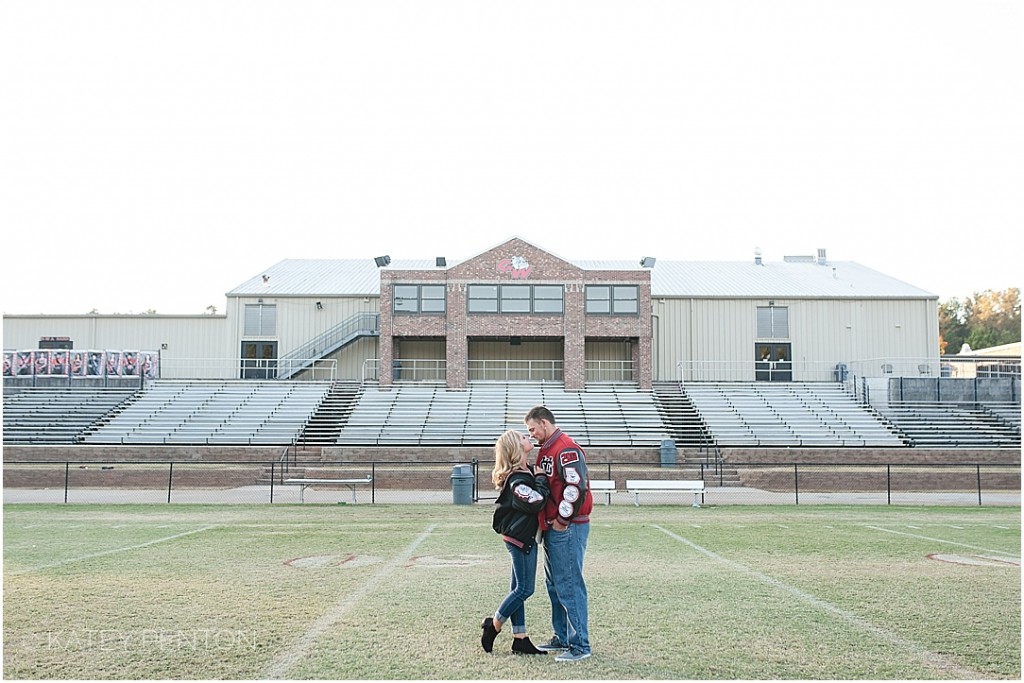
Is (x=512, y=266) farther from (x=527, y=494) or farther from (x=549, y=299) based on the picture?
(x=527, y=494)

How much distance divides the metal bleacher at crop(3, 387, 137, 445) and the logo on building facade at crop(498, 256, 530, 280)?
58.8 ft

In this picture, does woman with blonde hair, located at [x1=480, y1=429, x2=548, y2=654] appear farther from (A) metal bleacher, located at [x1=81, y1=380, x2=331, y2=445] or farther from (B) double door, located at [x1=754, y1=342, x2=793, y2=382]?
(B) double door, located at [x1=754, y1=342, x2=793, y2=382]

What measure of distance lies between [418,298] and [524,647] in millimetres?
35232

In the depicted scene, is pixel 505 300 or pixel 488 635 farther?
pixel 505 300

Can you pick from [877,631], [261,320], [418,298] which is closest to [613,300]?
[418,298]

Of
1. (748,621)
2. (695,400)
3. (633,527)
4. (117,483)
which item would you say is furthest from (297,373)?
(748,621)

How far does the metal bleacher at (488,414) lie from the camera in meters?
35.2

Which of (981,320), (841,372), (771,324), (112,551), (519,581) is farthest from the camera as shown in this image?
(981,320)

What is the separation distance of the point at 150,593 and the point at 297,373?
36166 mm

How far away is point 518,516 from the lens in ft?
22.2

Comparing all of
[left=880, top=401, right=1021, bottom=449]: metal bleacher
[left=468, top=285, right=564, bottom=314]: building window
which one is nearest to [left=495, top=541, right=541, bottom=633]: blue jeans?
[left=880, top=401, right=1021, bottom=449]: metal bleacher

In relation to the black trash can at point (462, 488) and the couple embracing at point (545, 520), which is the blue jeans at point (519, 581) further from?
the black trash can at point (462, 488)

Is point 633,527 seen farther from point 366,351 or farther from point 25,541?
point 366,351

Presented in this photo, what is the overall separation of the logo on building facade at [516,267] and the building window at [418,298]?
3004mm
